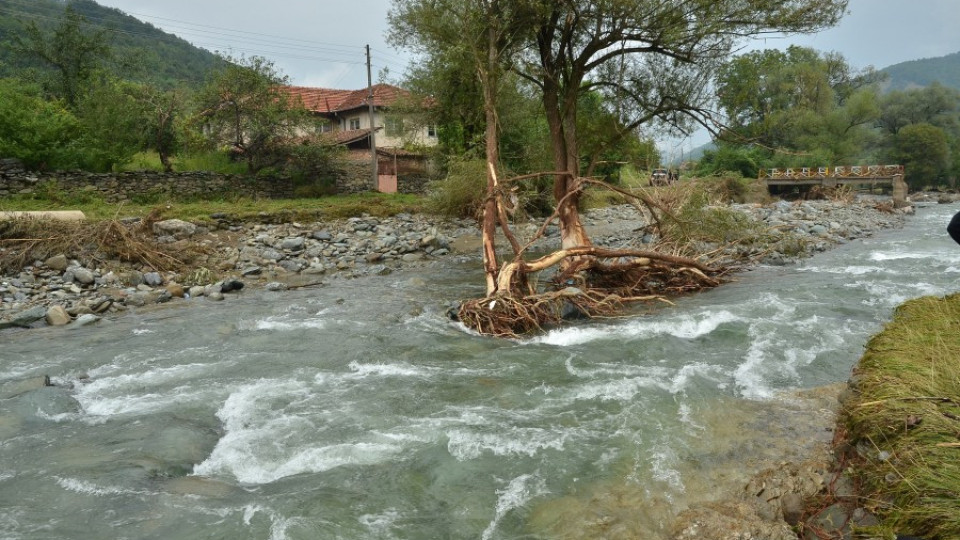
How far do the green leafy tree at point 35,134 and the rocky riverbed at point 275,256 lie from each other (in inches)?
298

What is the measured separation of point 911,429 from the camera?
14.5 feet

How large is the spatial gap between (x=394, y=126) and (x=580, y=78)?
1835cm

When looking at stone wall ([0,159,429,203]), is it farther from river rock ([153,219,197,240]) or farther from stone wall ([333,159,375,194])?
river rock ([153,219,197,240])

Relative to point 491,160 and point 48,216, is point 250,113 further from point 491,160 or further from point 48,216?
point 491,160

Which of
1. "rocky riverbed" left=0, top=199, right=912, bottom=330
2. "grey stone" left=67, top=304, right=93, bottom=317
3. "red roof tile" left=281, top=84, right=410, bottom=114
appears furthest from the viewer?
"red roof tile" left=281, top=84, right=410, bottom=114

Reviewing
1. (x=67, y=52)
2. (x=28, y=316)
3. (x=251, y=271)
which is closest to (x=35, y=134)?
(x=251, y=271)

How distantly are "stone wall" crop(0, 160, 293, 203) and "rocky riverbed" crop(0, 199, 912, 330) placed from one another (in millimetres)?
5641

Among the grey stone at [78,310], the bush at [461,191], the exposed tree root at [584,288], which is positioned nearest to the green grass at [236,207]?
the bush at [461,191]

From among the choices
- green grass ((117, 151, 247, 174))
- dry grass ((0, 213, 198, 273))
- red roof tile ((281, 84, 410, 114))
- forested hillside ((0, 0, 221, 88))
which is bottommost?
dry grass ((0, 213, 198, 273))

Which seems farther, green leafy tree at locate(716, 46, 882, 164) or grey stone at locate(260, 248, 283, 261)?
green leafy tree at locate(716, 46, 882, 164)

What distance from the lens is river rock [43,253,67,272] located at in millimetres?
14898

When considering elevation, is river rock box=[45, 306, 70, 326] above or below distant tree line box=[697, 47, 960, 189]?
below

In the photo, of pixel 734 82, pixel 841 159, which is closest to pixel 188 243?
pixel 734 82

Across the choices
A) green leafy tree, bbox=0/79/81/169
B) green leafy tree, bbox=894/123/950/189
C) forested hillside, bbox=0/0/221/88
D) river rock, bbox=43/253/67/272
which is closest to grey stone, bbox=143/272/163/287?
river rock, bbox=43/253/67/272
